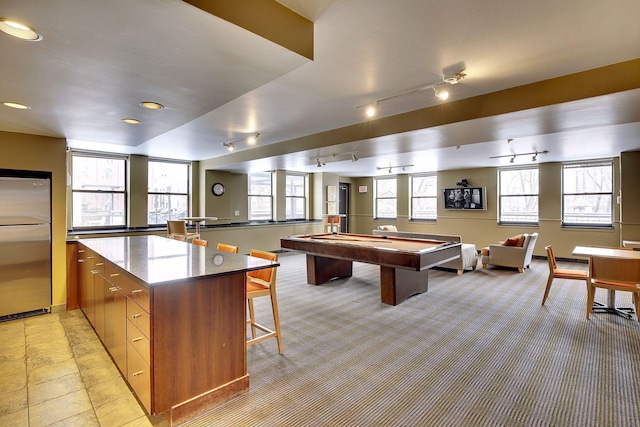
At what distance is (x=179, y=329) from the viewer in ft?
6.63

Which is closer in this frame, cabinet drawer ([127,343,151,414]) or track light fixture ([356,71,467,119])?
cabinet drawer ([127,343,151,414])

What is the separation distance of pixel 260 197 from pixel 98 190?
3.81m

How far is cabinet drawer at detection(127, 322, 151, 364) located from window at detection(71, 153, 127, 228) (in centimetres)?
517

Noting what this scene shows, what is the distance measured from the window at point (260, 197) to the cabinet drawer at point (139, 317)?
6.59 m

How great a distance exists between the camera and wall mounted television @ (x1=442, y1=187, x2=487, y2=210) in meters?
8.61

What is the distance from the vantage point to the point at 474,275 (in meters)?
6.09

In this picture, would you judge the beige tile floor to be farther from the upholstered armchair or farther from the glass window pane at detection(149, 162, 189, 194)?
the upholstered armchair

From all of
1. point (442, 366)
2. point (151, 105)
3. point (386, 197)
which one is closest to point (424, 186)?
point (386, 197)

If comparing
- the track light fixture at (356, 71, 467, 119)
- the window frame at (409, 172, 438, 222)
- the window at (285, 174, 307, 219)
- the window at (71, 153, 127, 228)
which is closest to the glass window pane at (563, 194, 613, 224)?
the window frame at (409, 172, 438, 222)

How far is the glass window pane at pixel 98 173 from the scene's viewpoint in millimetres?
6125

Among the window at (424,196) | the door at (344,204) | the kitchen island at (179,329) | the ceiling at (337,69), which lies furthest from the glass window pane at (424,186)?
Result: the kitchen island at (179,329)

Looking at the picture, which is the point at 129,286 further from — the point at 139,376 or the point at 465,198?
the point at 465,198

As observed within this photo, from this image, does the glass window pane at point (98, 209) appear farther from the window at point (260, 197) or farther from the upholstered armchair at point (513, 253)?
the upholstered armchair at point (513, 253)

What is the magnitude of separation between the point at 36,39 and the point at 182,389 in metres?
2.15
